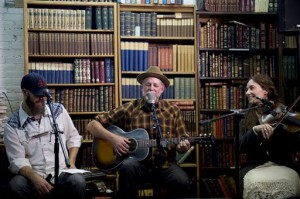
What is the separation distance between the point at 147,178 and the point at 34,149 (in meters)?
0.90

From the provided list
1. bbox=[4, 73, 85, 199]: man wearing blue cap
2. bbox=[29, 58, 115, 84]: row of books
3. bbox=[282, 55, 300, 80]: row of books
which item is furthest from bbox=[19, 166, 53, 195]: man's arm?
bbox=[282, 55, 300, 80]: row of books

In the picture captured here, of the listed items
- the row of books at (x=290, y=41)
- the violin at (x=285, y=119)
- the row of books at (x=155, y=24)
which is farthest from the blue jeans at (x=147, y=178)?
the row of books at (x=290, y=41)

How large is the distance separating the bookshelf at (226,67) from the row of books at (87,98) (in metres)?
0.96

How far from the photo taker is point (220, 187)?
4.82m

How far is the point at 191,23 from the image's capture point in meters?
4.85

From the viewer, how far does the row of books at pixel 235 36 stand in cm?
489

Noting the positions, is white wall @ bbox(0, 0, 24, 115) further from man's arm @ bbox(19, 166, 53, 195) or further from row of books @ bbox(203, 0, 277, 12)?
row of books @ bbox(203, 0, 277, 12)

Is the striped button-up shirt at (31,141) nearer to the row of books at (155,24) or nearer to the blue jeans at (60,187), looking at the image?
the blue jeans at (60,187)

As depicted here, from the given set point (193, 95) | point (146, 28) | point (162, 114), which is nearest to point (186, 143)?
point (162, 114)

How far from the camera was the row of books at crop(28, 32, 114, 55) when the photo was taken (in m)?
4.61

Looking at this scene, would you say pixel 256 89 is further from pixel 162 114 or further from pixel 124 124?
pixel 124 124

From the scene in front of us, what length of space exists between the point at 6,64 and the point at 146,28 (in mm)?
1566

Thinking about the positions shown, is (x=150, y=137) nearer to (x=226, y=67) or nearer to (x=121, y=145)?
(x=121, y=145)

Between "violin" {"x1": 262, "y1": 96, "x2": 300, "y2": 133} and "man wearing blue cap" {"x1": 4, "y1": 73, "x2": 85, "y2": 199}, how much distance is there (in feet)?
4.71
